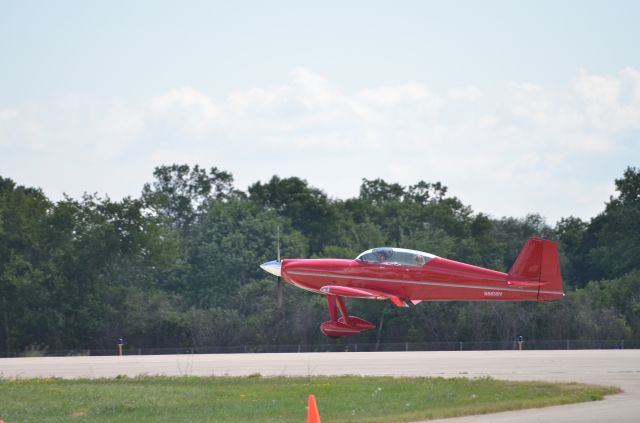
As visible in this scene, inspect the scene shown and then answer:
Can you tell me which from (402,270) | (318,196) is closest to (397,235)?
(318,196)

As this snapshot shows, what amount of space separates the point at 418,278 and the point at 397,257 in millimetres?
1047

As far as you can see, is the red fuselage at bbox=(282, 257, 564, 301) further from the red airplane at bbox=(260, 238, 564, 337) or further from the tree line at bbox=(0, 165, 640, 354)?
the tree line at bbox=(0, 165, 640, 354)

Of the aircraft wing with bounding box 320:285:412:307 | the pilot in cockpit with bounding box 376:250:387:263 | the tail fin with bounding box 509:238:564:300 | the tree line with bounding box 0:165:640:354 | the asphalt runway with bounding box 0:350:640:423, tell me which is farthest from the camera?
the tree line with bounding box 0:165:640:354

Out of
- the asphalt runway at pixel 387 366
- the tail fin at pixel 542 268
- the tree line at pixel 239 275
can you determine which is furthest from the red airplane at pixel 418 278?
the tree line at pixel 239 275

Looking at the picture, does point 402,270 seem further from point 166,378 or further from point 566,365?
point 166,378

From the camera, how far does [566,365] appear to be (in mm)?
33344

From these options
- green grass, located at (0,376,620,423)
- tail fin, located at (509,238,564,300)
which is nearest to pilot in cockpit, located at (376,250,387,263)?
tail fin, located at (509,238,564,300)

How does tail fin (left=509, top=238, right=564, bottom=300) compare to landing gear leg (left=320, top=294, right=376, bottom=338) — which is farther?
landing gear leg (left=320, top=294, right=376, bottom=338)

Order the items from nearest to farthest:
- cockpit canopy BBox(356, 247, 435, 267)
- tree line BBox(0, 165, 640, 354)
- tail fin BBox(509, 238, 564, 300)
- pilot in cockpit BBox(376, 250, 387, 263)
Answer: tail fin BBox(509, 238, 564, 300) < cockpit canopy BBox(356, 247, 435, 267) < pilot in cockpit BBox(376, 250, 387, 263) < tree line BBox(0, 165, 640, 354)

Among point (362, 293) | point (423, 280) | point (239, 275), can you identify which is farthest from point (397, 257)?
point (239, 275)

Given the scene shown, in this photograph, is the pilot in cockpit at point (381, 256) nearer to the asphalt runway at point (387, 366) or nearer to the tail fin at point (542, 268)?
the asphalt runway at point (387, 366)

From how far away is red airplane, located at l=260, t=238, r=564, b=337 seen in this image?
3678 cm

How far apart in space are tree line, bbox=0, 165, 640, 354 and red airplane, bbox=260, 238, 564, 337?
26228mm

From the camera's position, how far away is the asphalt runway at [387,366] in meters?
31.0
